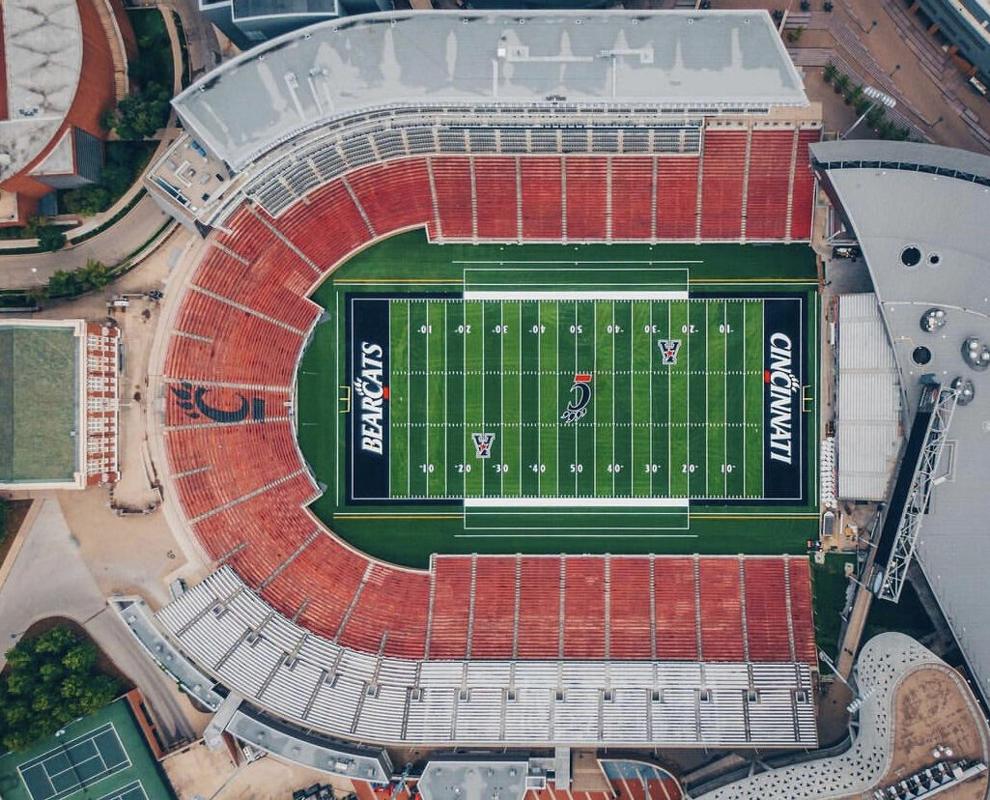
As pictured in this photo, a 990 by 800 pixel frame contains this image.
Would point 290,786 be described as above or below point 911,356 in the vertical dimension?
below

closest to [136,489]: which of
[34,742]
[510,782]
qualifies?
[34,742]

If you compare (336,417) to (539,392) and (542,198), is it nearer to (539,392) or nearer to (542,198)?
(539,392)

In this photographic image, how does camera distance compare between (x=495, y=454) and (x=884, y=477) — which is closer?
(x=884, y=477)

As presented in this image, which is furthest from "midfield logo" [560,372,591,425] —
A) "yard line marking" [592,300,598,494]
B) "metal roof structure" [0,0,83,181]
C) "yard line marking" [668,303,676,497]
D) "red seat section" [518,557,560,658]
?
"metal roof structure" [0,0,83,181]

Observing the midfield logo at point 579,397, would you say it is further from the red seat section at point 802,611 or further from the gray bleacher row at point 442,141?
the red seat section at point 802,611

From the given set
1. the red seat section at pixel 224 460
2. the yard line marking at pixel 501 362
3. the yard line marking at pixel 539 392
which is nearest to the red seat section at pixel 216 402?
the red seat section at pixel 224 460

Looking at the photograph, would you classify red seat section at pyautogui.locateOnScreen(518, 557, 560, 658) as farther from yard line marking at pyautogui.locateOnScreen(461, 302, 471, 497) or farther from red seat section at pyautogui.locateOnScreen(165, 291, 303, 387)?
red seat section at pyautogui.locateOnScreen(165, 291, 303, 387)

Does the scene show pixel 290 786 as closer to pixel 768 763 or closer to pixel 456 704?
pixel 456 704

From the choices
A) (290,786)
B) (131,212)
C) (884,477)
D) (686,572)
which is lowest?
(290,786)
